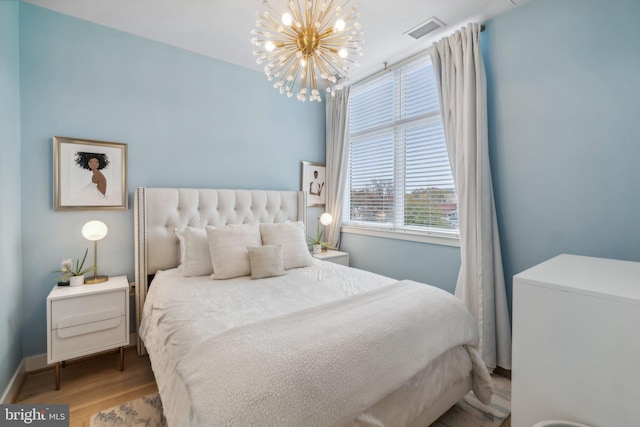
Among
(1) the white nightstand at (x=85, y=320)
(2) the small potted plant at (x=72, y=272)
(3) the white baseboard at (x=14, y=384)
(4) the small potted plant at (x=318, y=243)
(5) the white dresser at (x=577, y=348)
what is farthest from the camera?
(4) the small potted plant at (x=318, y=243)

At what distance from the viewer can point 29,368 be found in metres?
2.20

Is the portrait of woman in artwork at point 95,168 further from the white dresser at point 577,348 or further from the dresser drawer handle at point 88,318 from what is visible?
the white dresser at point 577,348

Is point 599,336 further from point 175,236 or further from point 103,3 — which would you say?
point 103,3

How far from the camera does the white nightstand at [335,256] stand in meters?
3.40

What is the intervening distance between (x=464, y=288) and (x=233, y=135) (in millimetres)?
2821

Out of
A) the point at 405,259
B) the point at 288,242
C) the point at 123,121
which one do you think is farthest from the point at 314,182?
the point at 123,121

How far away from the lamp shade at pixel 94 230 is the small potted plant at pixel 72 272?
9.8 inches

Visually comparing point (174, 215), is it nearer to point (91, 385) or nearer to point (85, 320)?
point (85, 320)

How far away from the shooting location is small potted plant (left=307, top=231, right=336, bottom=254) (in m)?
3.56

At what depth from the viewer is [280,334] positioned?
4.11 feet

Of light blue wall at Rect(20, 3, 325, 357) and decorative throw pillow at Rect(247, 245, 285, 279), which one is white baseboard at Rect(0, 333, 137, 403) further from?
decorative throw pillow at Rect(247, 245, 285, 279)

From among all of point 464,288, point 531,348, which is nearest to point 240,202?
point 464,288

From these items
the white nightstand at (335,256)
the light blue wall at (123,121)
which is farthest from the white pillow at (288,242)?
the light blue wall at (123,121)

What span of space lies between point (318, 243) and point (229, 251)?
1445mm
